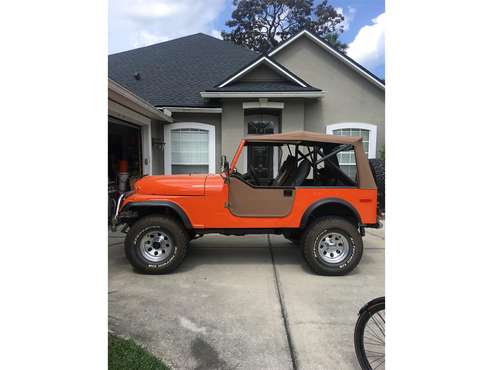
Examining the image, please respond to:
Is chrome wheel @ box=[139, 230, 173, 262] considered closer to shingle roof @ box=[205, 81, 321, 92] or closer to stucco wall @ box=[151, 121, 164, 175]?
stucco wall @ box=[151, 121, 164, 175]

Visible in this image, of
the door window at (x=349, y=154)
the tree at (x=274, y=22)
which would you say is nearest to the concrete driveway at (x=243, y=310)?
the door window at (x=349, y=154)

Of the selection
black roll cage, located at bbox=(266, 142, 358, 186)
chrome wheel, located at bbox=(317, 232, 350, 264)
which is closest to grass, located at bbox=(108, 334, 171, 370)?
chrome wheel, located at bbox=(317, 232, 350, 264)

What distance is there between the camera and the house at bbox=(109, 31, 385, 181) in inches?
369

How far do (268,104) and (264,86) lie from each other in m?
0.58

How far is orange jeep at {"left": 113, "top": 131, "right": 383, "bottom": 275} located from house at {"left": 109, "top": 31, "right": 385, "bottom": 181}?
4.80m

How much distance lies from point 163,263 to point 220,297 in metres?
1.18

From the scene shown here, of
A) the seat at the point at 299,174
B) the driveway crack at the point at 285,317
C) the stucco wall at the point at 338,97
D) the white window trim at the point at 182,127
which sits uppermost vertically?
the stucco wall at the point at 338,97

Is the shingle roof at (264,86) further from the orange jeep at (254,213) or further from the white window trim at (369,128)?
the orange jeep at (254,213)

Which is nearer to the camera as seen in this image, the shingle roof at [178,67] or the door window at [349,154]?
the door window at [349,154]

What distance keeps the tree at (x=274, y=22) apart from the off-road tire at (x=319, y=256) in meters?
29.2

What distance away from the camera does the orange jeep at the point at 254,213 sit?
4484 millimetres

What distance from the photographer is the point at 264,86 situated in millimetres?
9344
